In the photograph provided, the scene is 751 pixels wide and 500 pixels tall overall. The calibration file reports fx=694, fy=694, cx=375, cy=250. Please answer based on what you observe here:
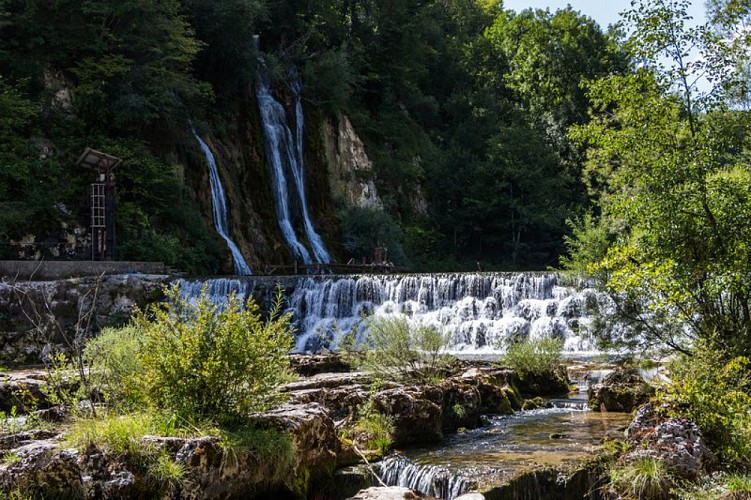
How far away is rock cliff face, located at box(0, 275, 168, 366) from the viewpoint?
16.3m

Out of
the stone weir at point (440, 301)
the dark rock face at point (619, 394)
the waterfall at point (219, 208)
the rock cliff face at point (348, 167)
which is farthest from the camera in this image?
the rock cliff face at point (348, 167)

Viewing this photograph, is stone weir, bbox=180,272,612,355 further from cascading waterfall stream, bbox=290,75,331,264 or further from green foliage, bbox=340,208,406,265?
green foliage, bbox=340,208,406,265

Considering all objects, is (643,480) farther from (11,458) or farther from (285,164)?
(285,164)

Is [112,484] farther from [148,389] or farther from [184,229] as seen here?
[184,229]

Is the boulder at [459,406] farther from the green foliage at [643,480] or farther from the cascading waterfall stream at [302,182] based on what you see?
the cascading waterfall stream at [302,182]

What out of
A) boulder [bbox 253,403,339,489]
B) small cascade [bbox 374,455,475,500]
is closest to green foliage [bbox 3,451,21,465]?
boulder [bbox 253,403,339,489]

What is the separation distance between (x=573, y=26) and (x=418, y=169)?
13.1 metres

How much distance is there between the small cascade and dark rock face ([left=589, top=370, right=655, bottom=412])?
468cm

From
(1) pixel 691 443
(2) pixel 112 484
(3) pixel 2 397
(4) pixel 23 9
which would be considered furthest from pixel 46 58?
(1) pixel 691 443

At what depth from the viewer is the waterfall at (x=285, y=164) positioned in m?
28.3

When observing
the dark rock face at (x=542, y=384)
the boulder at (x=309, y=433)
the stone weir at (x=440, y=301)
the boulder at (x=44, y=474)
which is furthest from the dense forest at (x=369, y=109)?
the boulder at (x=44, y=474)

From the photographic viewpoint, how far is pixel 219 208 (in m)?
25.7

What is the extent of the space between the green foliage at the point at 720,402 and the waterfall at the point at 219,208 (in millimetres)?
19176

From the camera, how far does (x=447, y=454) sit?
8.05 metres
